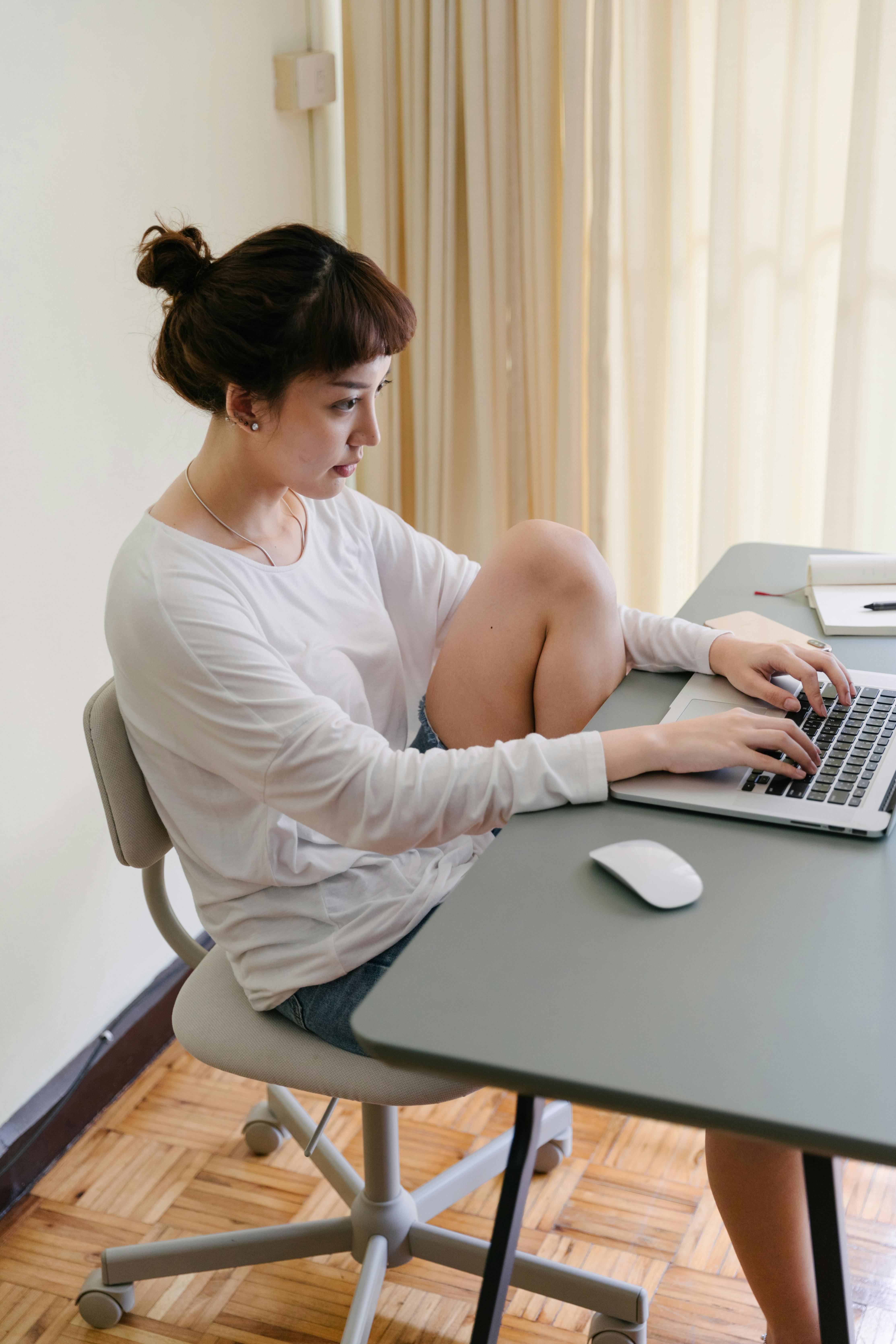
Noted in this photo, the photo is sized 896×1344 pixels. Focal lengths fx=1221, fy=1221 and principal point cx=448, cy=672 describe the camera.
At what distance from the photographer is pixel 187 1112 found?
1.87 metres

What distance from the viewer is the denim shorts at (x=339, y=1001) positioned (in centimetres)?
117

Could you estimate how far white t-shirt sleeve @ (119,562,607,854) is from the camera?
3.59ft

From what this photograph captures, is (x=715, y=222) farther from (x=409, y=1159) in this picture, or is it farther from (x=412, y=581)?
(x=409, y=1159)

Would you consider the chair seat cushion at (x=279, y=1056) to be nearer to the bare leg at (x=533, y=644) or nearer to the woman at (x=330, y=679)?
the woman at (x=330, y=679)

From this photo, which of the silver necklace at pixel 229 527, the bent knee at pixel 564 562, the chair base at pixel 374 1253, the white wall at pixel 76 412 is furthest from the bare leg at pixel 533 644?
the white wall at pixel 76 412

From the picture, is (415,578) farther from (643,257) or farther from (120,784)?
(643,257)

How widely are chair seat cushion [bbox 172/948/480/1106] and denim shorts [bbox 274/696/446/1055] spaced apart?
0.04 ft

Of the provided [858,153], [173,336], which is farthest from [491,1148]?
[858,153]

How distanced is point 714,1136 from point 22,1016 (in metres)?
1.03

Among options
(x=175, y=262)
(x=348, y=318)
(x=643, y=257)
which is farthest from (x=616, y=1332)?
(x=643, y=257)

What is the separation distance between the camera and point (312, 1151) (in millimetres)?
1464

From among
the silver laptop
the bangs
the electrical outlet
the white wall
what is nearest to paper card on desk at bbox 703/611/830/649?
the silver laptop

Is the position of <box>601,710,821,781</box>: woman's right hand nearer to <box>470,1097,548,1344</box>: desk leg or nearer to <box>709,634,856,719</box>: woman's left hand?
<box>709,634,856,719</box>: woman's left hand

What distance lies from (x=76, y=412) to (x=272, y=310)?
2.19 feet
